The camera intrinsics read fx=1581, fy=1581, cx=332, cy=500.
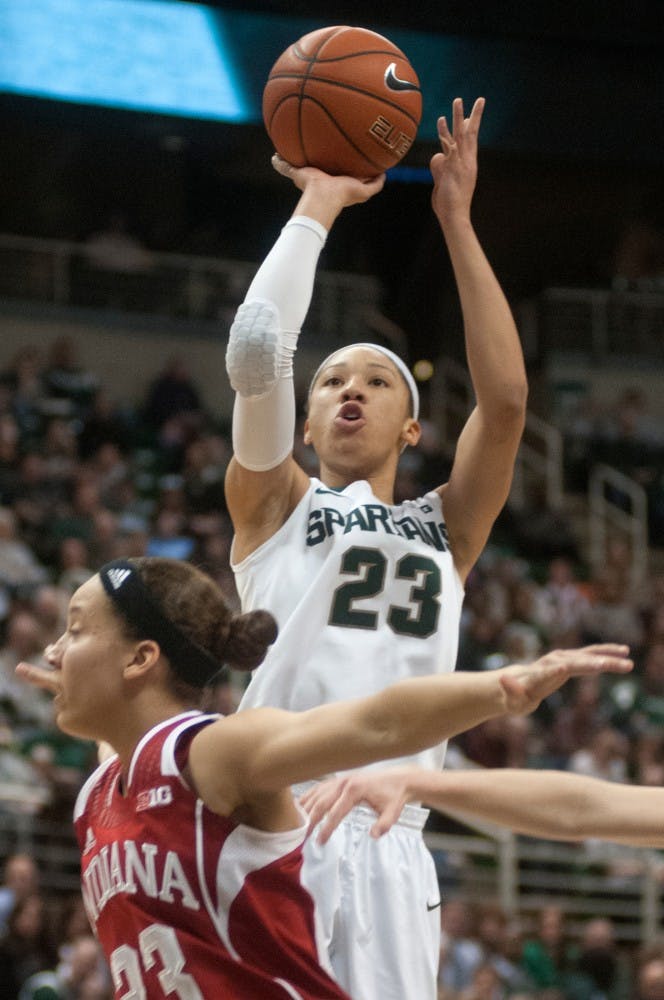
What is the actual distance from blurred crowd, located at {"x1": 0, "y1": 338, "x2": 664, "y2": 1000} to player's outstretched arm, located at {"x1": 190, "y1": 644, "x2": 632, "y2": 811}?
4605 mm

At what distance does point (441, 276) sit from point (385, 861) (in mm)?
16509

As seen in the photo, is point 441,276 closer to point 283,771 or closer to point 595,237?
point 595,237

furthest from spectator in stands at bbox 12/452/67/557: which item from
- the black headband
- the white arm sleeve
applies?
the black headband

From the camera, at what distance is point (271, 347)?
3.66 m

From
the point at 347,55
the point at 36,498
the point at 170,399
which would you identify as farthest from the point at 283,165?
the point at 170,399

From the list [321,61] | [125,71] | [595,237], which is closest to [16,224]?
[125,71]

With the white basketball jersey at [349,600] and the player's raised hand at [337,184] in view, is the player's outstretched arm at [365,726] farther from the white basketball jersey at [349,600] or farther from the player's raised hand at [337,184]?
the player's raised hand at [337,184]

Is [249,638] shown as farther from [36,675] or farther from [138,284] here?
[138,284]

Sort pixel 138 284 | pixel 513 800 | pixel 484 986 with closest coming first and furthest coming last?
pixel 513 800, pixel 484 986, pixel 138 284

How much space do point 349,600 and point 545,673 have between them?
4.66 feet

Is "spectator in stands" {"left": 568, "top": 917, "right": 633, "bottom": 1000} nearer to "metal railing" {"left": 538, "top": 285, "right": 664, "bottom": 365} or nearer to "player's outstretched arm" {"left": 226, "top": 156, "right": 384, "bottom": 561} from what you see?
"player's outstretched arm" {"left": 226, "top": 156, "right": 384, "bottom": 561}

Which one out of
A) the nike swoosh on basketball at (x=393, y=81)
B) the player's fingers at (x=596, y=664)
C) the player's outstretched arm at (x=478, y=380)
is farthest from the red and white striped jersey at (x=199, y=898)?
the nike swoosh on basketball at (x=393, y=81)

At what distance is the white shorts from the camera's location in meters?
3.54

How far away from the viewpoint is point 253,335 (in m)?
3.65
